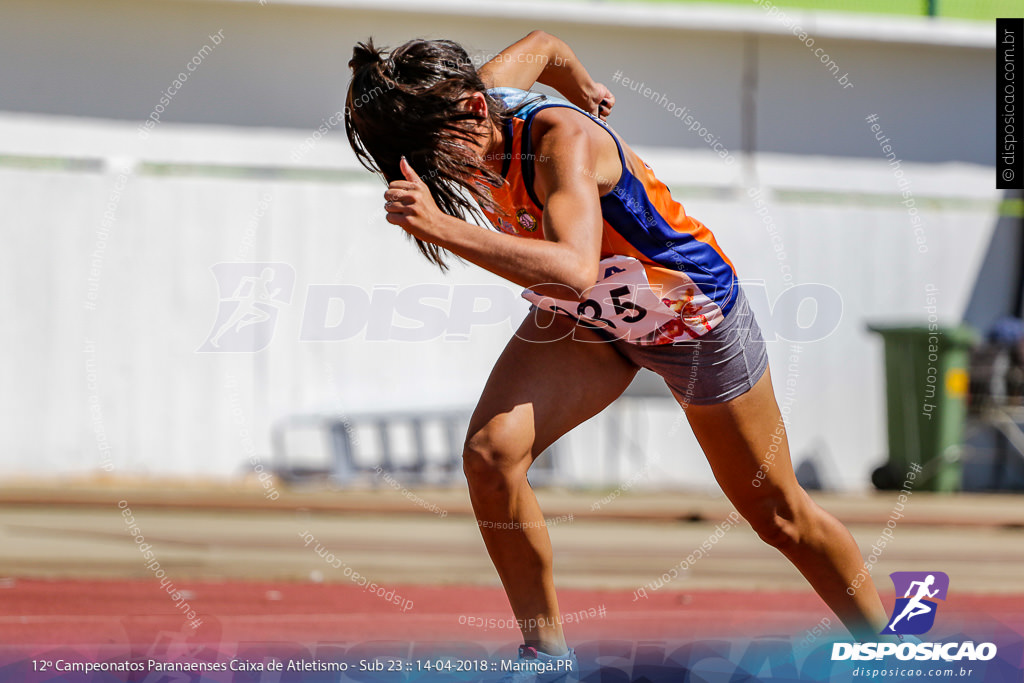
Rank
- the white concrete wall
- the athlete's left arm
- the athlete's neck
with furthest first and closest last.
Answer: the white concrete wall, the athlete's neck, the athlete's left arm

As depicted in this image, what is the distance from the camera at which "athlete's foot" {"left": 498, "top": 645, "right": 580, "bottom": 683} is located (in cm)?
240

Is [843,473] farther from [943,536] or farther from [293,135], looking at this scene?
[293,135]

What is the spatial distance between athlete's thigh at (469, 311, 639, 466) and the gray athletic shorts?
83 millimetres

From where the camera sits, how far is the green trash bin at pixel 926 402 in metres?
7.95

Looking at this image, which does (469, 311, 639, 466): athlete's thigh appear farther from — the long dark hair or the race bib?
the long dark hair

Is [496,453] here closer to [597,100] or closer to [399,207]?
[399,207]

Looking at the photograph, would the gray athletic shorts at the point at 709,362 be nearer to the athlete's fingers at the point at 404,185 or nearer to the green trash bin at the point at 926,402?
the athlete's fingers at the point at 404,185

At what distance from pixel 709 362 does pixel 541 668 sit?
87 centimetres

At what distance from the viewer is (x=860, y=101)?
9.06 metres

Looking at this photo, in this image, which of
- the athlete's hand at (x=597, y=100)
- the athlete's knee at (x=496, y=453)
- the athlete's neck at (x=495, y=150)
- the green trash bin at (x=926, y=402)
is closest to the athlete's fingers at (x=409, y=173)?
the athlete's neck at (x=495, y=150)

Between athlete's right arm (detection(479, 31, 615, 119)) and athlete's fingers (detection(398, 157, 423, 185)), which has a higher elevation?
athlete's right arm (detection(479, 31, 615, 119))

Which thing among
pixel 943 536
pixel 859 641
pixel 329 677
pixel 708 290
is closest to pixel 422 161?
pixel 708 290

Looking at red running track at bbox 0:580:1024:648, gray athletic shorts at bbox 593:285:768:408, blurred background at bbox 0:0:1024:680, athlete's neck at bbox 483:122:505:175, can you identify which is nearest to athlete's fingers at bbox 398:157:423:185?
athlete's neck at bbox 483:122:505:175

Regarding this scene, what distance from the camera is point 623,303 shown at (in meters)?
2.57
